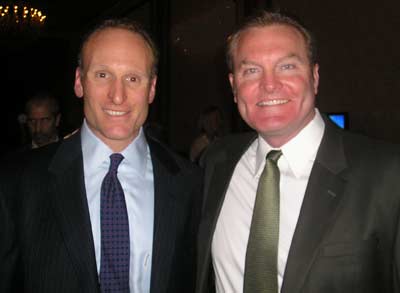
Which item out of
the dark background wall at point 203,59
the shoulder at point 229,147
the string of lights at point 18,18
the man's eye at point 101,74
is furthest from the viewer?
the string of lights at point 18,18

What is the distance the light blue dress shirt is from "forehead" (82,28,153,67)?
301mm

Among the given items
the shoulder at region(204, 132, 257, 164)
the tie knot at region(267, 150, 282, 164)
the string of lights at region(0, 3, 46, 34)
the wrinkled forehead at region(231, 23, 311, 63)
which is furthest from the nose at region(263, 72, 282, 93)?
the string of lights at region(0, 3, 46, 34)

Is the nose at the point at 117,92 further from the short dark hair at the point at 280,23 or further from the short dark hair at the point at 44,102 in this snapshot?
the short dark hair at the point at 44,102

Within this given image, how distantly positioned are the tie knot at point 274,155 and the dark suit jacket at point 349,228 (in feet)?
0.53

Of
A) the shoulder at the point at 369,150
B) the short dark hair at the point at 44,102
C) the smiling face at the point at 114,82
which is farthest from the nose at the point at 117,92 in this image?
the short dark hair at the point at 44,102

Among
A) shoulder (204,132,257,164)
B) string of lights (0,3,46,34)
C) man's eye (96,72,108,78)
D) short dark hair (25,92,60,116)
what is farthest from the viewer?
string of lights (0,3,46,34)

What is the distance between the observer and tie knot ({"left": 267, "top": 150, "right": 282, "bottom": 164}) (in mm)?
1623

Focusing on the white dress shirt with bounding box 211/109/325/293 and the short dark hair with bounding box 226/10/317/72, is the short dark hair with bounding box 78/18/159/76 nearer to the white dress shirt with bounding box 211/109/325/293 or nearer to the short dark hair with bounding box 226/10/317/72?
the short dark hair with bounding box 226/10/317/72

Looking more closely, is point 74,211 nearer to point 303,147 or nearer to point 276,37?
point 303,147

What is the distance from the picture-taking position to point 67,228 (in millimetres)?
1428

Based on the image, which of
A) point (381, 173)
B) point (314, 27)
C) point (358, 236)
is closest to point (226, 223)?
point (358, 236)

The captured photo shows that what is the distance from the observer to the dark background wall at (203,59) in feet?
12.8

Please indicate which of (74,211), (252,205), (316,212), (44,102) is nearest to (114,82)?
(74,211)

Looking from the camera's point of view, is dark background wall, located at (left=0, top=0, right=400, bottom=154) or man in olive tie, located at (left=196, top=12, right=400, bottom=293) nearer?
man in olive tie, located at (left=196, top=12, right=400, bottom=293)
